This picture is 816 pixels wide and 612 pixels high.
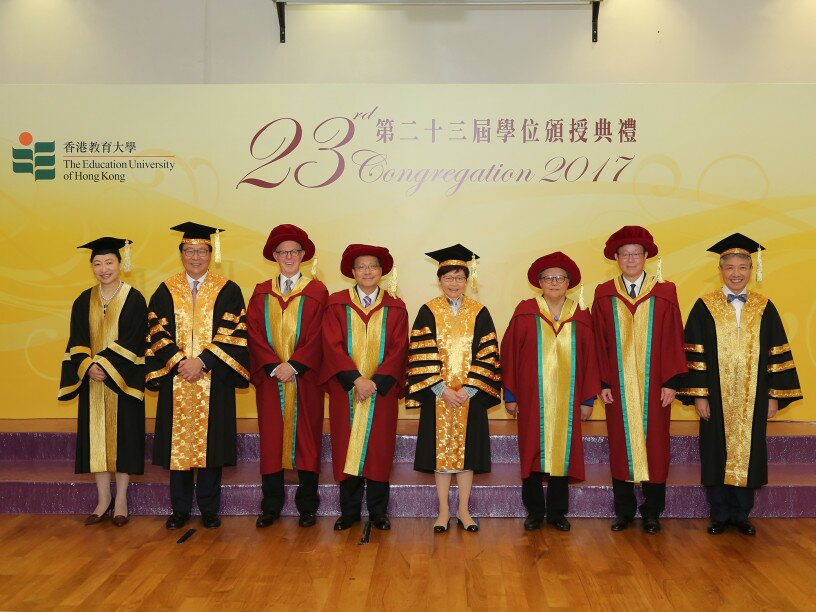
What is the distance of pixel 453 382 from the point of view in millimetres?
4531

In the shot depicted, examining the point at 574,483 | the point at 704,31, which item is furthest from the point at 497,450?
the point at 704,31

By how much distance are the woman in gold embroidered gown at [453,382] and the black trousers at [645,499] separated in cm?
76

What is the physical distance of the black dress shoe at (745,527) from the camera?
176 inches

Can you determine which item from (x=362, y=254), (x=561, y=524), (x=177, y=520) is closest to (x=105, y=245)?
(x=362, y=254)

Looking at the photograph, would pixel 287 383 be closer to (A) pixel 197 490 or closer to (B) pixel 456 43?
(A) pixel 197 490

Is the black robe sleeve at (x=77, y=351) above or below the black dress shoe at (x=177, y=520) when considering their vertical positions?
above

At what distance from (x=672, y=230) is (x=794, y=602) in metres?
3.19

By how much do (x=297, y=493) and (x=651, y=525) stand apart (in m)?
1.96

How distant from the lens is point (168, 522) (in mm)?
4594

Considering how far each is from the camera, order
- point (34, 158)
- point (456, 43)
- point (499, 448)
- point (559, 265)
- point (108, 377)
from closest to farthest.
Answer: point (559, 265) → point (108, 377) → point (499, 448) → point (34, 158) → point (456, 43)

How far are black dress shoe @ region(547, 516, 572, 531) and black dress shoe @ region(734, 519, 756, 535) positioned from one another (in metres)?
0.91

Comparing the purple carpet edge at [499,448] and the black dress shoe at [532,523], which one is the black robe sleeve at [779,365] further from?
the black dress shoe at [532,523]

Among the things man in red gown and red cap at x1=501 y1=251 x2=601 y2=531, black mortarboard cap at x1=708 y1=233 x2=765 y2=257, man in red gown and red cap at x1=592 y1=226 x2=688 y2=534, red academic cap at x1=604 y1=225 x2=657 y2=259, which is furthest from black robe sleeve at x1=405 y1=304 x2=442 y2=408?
black mortarboard cap at x1=708 y1=233 x2=765 y2=257

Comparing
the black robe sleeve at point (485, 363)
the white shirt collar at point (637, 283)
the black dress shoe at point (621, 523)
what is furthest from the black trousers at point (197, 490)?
the white shirt collar at point (637, 283)
